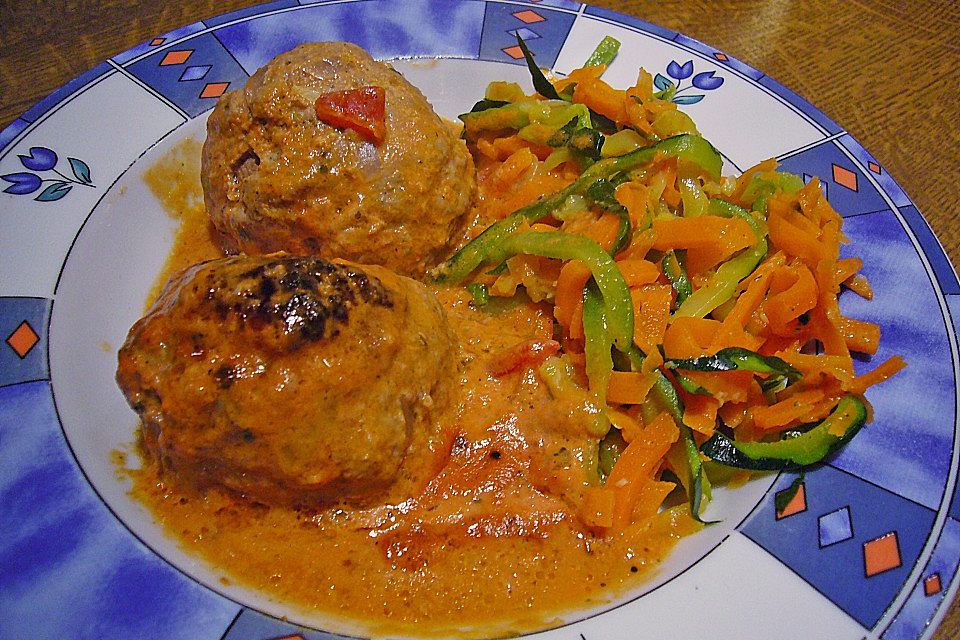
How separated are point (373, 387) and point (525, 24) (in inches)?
110

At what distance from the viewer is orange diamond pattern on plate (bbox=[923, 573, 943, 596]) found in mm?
2078

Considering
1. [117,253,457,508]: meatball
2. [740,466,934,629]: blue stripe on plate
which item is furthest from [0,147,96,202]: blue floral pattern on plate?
[740,466,934,629]: blue stripe on plate

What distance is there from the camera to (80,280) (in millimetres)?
2936

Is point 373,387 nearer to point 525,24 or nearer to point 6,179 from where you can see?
point 6,179

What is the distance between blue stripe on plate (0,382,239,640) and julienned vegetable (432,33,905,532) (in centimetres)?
136

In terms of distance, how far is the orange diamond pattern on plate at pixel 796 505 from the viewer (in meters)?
2.35

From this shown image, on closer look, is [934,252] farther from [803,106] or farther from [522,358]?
[522,358]

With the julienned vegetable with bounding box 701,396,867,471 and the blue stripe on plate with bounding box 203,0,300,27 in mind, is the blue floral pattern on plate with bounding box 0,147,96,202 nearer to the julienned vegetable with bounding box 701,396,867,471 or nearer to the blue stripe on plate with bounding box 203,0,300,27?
the blue stripe on plate with bounding box 203,0,300,27

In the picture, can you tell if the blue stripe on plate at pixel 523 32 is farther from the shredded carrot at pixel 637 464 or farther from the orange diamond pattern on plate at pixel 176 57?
the shredded carrot at pixel 637 464

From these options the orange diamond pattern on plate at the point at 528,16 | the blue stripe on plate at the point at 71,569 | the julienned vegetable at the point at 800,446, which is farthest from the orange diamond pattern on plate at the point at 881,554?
the orange diamond pattern on plate at the point at 528,16

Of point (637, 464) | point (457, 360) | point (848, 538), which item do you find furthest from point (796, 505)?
point (457, 360)

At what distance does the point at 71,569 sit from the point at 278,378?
814 millimetres

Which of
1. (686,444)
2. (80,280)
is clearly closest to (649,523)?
(686,444)

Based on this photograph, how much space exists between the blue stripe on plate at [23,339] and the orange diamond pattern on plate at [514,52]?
2.69 meters
